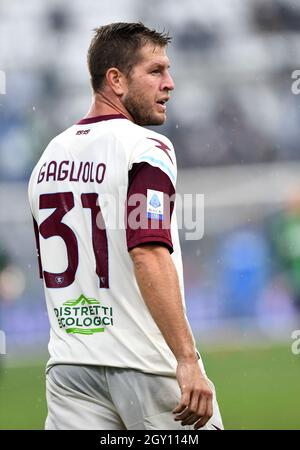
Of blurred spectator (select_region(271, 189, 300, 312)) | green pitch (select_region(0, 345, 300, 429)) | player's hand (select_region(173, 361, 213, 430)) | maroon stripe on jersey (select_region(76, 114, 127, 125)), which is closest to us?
player's hand (select_region(173, 361, 213, 430))

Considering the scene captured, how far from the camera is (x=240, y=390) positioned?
8.97m

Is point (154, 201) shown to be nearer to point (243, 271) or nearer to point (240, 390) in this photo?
point (240, 390)

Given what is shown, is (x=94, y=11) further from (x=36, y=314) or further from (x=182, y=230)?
(x=36, y=314)

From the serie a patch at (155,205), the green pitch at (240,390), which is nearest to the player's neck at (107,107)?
the serie a patch at (155,205)

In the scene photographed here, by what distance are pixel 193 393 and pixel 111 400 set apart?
0.99 ft

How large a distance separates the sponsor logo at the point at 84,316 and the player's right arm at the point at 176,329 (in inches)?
7.3

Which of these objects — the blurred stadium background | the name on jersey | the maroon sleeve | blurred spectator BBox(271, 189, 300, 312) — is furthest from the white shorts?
blurred spectator BBox(271, 189, 300, 312)

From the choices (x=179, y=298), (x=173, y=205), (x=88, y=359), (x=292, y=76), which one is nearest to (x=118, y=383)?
(x=88, y=359)

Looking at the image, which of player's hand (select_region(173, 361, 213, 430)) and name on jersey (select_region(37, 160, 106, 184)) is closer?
player's hand (select_region(173, 361, 213, 430))

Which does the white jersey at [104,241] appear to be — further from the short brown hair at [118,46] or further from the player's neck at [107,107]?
the short brown hair at [118,46]

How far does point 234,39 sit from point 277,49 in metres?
0.81

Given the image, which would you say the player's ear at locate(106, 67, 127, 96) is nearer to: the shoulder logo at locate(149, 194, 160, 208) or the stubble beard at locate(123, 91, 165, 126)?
the stubble beard at locate(123, 91, 165, 126)

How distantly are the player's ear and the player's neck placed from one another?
29 mm

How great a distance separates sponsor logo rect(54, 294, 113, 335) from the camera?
2691 mm
